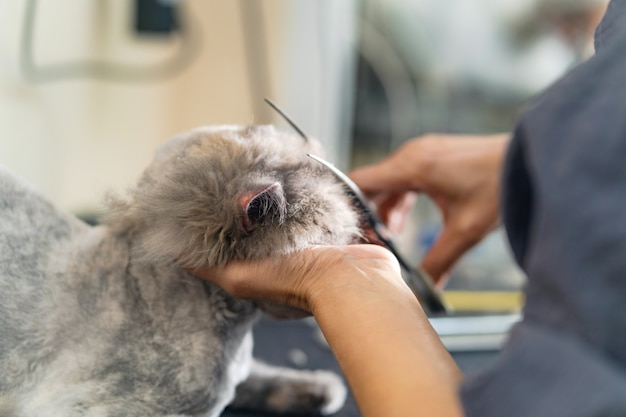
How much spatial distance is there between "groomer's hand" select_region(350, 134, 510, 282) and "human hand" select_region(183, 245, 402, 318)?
0.97ft

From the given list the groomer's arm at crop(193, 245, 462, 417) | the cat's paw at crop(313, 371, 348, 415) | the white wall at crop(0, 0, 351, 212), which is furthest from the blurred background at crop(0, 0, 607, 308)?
the groomer's arm at crop(193, 245, 462, 417)

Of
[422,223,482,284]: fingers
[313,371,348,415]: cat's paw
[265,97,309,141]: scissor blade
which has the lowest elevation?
[313,371,348,415]: cat's paw

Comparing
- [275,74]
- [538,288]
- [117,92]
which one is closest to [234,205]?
[538,288]

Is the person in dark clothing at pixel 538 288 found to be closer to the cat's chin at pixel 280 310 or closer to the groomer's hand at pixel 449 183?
the cat's chin at pixel 280 310

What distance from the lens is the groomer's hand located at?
2.12 feet

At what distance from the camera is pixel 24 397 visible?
342mm

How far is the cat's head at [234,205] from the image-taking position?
13.3 inches

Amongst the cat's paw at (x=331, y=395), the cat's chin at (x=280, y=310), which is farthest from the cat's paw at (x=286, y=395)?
the cat's chin at (x=280, y=310)

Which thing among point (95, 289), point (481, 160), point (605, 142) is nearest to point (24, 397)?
point (95, 289)

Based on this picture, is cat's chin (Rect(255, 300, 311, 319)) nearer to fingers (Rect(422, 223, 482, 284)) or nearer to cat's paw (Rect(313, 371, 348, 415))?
cat's paw (Rect(313, 371, 348, 415))

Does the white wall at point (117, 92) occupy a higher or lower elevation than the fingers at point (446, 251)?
higher

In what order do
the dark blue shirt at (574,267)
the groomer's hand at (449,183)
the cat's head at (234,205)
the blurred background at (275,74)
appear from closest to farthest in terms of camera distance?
the dark blue shirt at (574,267) < the cat's head at (234,205) < the groomer's hand at (449,183) < the blurred background at (275,74)

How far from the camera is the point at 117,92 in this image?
962mm

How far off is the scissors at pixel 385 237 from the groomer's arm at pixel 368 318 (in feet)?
0.20
